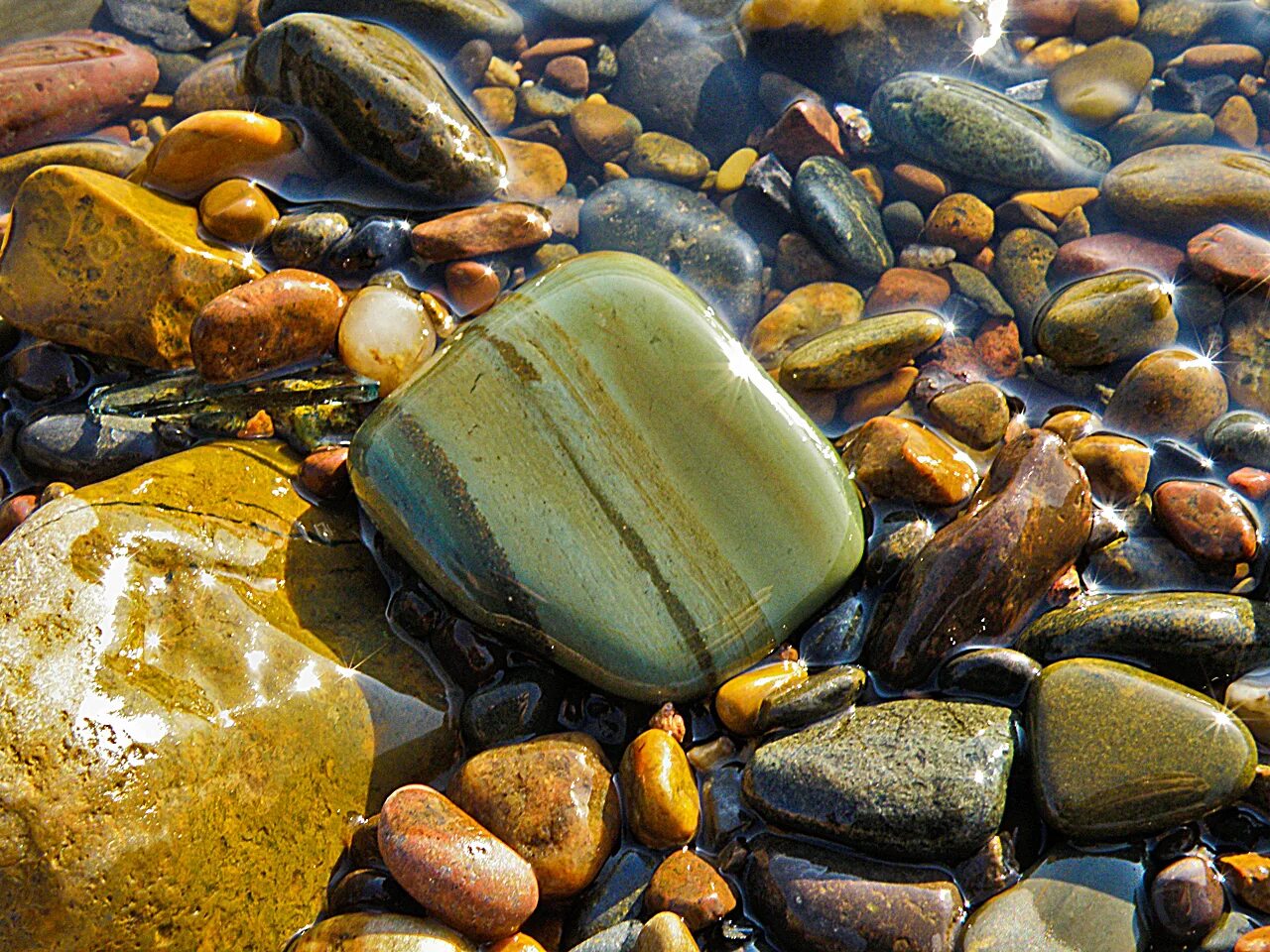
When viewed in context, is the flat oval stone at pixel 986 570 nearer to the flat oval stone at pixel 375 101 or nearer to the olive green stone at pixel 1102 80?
the olive green stone at pixel 1102 80

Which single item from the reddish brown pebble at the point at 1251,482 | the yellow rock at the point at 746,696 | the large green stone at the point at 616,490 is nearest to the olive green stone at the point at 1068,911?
the yellow rock at the point at 746,696

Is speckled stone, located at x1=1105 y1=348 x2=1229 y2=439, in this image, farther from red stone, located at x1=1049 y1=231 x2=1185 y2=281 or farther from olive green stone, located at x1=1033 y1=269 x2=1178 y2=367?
red stone, located at x1=1049 y1=231 x2=1185 y2=281

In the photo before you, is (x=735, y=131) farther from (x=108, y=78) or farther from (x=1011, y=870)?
(x=1011, y=870)

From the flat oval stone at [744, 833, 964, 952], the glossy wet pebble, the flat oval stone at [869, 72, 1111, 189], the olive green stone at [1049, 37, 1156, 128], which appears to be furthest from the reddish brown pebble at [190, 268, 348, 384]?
the olive green stone at [1049, 37, 1156, 128]

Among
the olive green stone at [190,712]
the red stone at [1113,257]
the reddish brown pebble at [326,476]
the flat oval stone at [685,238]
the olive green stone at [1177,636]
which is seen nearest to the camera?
the olive green stone at [190,712]

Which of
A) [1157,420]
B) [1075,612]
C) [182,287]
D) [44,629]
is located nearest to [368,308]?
[182,287]

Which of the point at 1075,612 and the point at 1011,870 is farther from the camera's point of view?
the point at 1075,612

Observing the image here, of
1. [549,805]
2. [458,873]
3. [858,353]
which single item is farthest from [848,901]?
[858,353]
